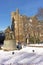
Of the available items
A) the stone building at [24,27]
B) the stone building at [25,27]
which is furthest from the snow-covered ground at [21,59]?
the stone building at [24,27]

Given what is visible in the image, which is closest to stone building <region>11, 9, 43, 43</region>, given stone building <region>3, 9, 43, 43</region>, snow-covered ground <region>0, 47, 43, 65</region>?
stone building <region>3, 9, 43, 43</region>

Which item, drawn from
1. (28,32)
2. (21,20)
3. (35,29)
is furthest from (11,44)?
(21,20)

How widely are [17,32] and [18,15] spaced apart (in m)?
5.52

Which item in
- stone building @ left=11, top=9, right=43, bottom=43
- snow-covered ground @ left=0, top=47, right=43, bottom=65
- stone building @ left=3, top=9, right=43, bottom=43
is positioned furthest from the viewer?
stone building @ left=11, top=9, right=43, bottom=43

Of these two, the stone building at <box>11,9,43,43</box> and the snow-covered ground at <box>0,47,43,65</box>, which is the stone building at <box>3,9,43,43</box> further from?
the snow-covered ground at <box>0,47,43,65</box>

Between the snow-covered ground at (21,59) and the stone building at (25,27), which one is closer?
the snow-covered ground at (21,59)

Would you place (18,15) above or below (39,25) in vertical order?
above

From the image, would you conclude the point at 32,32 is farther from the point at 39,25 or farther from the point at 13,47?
the point at 13,47

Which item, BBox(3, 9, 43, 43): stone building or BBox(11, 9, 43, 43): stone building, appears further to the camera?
BBox(11, 9, 43, 43): stone building

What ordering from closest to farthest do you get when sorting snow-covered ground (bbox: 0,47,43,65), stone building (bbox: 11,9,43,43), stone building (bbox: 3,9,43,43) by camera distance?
snow-covered ground (bbox: 0,47,43,65) < stone building (bbox: 3,9,43,43) < stone building (bbox: 11,9,43,43)

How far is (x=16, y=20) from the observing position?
181 feet

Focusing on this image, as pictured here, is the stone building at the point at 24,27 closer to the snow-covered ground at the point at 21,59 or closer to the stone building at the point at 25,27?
the stone building at the point at 25,27

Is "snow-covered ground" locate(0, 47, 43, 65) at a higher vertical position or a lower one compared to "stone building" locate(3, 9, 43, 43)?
lower

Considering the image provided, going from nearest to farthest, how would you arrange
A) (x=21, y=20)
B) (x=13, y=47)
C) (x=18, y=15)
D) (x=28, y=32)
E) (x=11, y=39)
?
(x=13, y=47)
(x=11, y=39)
(x=28, y=32)
(x=21, y=20)
(x=18, y=15)
